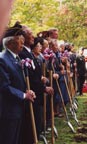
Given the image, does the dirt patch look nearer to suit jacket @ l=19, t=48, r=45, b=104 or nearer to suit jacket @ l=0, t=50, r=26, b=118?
suit jacket @ l=19, t=48, r=45, b=104

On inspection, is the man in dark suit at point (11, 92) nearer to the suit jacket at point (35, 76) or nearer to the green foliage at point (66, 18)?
the suit jacket at point (35, 76)

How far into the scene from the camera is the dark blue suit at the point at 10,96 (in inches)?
200

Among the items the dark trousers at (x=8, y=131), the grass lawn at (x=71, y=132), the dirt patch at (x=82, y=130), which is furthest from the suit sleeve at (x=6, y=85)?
the dirt patch at (x=82, y=130)

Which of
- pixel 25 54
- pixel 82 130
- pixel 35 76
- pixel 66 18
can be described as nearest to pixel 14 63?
pixel 25 54

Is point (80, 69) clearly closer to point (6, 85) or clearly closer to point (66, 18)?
point (66, 18)

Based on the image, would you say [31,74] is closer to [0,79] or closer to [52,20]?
[0,79]

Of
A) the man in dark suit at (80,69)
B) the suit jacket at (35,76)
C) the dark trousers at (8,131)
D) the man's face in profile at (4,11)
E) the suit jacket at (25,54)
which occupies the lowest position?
the man in dark suit at (80,69)

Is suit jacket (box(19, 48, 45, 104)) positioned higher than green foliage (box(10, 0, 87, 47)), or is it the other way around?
suit jacket (box(19, 48, 45, 104))

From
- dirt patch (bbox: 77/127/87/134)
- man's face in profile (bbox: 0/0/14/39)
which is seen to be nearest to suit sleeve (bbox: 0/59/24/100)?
man's face in profile (bbox: 0/0/14/39)

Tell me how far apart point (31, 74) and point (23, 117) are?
613 millimetres

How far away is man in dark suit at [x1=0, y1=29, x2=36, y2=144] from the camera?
508cm

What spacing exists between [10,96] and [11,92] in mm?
75

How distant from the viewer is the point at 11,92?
17.1 ft

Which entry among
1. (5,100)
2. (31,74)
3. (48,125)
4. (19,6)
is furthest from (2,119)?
(19,6)
